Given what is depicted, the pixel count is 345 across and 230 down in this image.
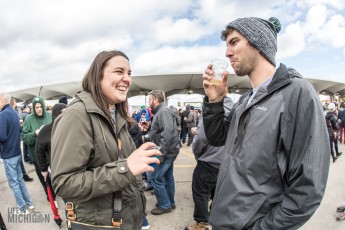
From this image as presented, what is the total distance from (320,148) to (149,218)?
294cm

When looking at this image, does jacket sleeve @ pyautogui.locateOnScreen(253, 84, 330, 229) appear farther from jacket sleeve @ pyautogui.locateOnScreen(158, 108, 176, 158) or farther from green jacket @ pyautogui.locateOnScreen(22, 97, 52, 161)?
green jacket @ pyautogui.locateOnScreen(22, 97, 52, 161)

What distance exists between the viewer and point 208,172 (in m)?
2.89

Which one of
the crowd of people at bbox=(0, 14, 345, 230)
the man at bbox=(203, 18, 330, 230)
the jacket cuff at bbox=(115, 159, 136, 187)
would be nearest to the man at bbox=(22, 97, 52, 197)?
the crowd of people at bbox=(0, 14, 345, 230)

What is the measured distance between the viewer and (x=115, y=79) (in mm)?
1474

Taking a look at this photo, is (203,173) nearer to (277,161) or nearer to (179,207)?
(179,207)

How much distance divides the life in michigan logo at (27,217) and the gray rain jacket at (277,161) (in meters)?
3.29

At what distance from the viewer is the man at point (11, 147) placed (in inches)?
136

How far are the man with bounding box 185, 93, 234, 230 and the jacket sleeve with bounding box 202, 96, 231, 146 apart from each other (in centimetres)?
101

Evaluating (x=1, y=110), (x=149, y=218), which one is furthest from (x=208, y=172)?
(x=1, y=110)

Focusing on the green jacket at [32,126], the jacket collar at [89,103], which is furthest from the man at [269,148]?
the green jacket at [32,126]

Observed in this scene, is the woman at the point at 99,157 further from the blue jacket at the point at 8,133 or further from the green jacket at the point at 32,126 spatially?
the green jacket at the point at 32,126

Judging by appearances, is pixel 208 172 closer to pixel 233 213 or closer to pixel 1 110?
pixel 233 213

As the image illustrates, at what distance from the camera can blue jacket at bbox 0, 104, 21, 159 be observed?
11.2ft

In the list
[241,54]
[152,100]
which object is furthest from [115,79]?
[152,100]
